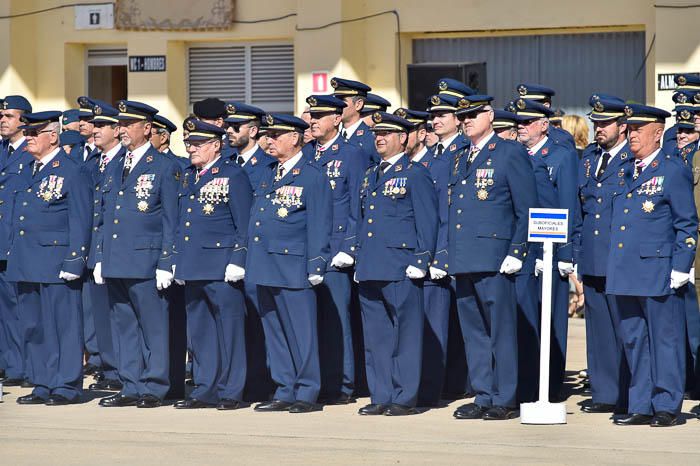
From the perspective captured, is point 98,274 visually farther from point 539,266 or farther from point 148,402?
point 539,266

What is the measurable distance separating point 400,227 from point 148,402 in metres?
2.08

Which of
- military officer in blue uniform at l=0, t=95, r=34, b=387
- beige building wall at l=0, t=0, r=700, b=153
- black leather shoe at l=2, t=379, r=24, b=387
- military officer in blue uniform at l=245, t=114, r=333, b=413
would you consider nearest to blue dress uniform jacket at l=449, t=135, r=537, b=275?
→ military officer in blue uniform at l=245, t=114, r=333, b=413

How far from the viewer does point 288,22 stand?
19219 millimetres

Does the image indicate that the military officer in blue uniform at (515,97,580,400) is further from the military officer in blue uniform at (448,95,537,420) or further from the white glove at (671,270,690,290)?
the white glove at (671,270,690,290)

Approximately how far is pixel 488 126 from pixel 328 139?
1.42 metres

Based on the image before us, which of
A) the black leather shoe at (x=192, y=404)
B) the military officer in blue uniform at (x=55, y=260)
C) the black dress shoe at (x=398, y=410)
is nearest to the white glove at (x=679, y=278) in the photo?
the black dress shoe at (x=398, y=410)

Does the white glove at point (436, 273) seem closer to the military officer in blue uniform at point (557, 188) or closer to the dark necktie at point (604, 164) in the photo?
the military officer in blue uniform at point (557, 188)

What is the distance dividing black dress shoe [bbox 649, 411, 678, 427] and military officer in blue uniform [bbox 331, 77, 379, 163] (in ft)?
10.1

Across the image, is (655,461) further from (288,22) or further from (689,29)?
(288,22)

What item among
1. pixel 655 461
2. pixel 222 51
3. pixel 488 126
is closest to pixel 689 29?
pixel 222 51

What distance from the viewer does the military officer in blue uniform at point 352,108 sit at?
1206cm

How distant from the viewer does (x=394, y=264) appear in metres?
10.7

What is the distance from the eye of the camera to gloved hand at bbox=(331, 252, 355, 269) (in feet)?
36.5

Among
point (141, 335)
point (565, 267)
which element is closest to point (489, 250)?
point (565, 267)
